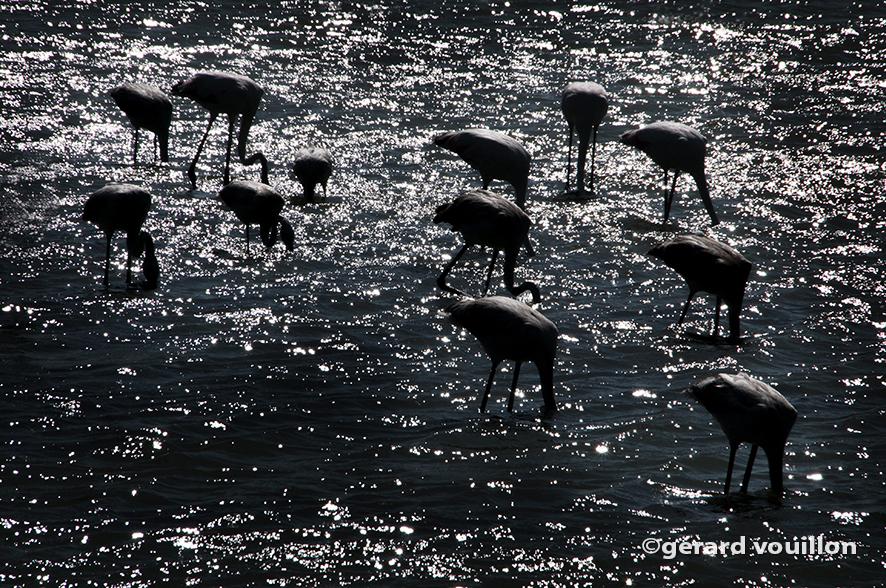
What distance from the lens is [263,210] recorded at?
1138cm

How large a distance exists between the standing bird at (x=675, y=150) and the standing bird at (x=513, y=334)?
4765mm

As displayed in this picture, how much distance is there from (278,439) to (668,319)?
3791 mm

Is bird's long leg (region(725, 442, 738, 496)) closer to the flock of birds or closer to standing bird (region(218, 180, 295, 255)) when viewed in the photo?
the flock of birds

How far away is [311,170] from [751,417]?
643cm

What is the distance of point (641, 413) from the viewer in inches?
338

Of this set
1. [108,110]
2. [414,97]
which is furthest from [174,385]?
[414,97]

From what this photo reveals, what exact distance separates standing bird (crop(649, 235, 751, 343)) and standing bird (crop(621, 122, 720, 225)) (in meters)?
2.75

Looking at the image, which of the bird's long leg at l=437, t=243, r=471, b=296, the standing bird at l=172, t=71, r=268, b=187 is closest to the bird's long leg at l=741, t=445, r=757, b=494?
the bird's long leg at l=437, t=243, r=471, b=296

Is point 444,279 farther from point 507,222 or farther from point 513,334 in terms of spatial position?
point 513,334

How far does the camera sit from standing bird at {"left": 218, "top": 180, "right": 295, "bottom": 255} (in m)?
11.4

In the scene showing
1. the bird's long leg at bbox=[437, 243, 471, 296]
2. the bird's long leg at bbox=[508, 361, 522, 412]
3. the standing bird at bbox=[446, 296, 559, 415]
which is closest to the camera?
the standing bird at bbox=[446, 296, 559, 415]

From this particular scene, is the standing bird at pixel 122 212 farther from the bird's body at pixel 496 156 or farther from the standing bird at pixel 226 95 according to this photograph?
the bird's body at pixel 496 156

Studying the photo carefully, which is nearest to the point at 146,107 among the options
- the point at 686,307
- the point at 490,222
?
the point at 490,222

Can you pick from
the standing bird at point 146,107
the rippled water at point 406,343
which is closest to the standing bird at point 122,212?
the rippled water at point 406,343
